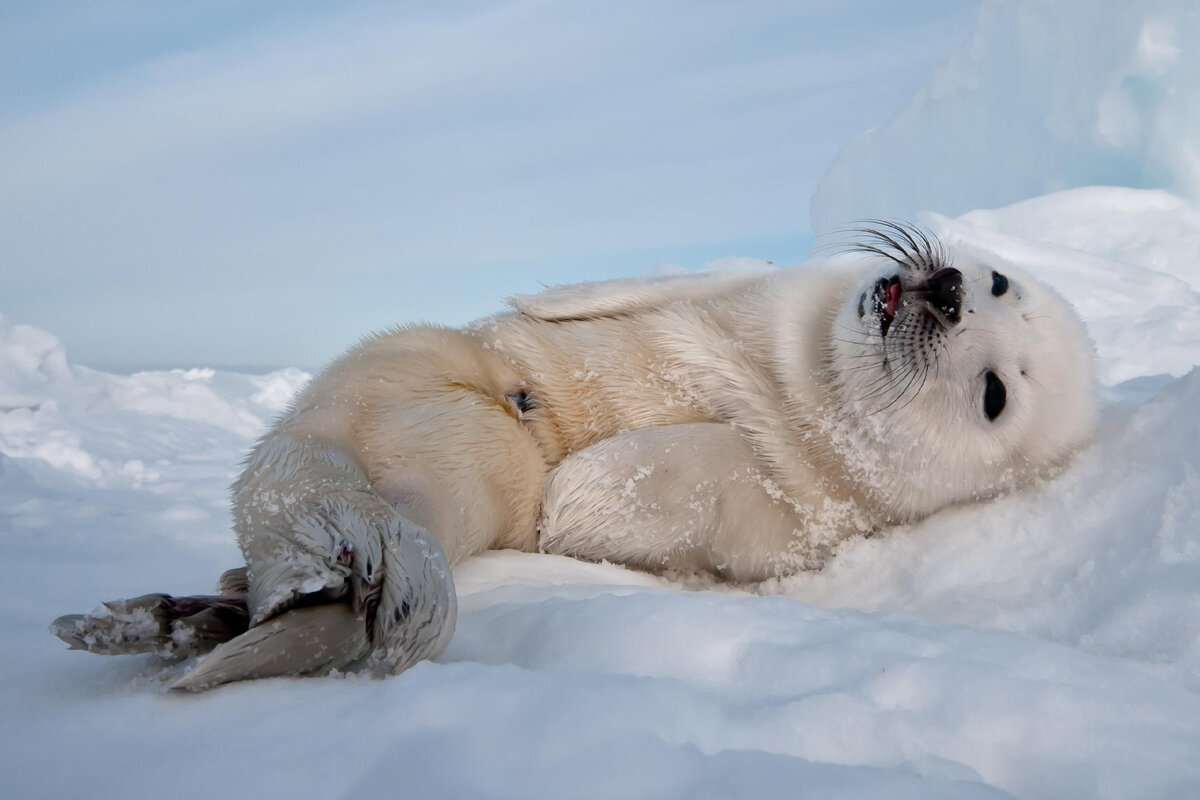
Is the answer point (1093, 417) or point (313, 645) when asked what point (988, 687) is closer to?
point (313, 645)

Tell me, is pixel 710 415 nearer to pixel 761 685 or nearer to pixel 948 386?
pixel 948 386

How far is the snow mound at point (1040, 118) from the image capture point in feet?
32.3

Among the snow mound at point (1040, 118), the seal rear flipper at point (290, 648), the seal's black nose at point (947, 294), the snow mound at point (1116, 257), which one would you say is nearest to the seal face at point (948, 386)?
the seal's black nose at point (947, 294)

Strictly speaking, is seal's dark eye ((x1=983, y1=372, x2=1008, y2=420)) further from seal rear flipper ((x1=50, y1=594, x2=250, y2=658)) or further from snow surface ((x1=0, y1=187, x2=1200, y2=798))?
seal rear flipper ((x1=50, y1=594, x2=250, y2=658))

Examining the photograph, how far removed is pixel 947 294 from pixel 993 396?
326mm

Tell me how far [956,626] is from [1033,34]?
38.8 ft

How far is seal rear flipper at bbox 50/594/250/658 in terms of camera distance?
148 centimetres

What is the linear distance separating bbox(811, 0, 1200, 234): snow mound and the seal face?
6.53m

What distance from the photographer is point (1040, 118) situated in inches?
454

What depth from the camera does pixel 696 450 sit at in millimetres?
2656

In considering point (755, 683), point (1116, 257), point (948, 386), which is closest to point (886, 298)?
point (948, 386)

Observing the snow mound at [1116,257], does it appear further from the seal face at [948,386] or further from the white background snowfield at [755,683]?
the white background snowfield at [755,683]

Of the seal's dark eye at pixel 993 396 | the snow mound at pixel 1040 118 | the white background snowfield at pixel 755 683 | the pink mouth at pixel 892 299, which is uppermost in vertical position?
the snow mound at pixel 1040 118

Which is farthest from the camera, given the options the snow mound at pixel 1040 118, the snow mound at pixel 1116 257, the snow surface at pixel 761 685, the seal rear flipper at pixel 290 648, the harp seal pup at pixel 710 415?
the snow mound at pixel 1040 118
